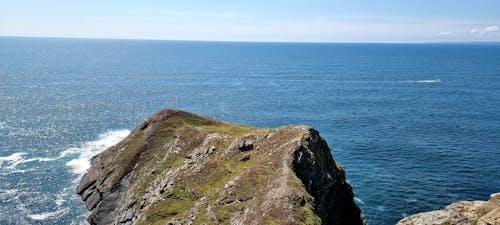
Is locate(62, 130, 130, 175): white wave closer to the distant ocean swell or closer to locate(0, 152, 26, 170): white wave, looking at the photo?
the distant ocean swell

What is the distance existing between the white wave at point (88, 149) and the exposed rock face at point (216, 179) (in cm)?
1077

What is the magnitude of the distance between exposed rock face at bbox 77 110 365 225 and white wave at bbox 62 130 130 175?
1077cm

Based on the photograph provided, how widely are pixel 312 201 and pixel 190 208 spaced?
54.9 feet

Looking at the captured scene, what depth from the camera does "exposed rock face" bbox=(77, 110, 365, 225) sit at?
48.0 m

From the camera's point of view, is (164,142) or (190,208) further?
(164,142)

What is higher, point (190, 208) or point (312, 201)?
point (312, 201)

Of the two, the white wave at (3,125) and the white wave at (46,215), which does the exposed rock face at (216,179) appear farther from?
the white wave at (3,125)

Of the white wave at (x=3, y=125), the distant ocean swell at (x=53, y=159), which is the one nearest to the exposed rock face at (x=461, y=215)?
the distant ocean swell at (x=53, y=159)

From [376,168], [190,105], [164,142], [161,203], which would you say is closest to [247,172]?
[161,203]

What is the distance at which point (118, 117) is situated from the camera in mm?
143375

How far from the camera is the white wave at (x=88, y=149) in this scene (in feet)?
309

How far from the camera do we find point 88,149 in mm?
106562

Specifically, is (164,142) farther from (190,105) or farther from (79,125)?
(190,105)

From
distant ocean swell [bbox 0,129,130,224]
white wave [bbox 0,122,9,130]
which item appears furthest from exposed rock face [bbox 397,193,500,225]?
white wave [bbox 0,122,9,130]
